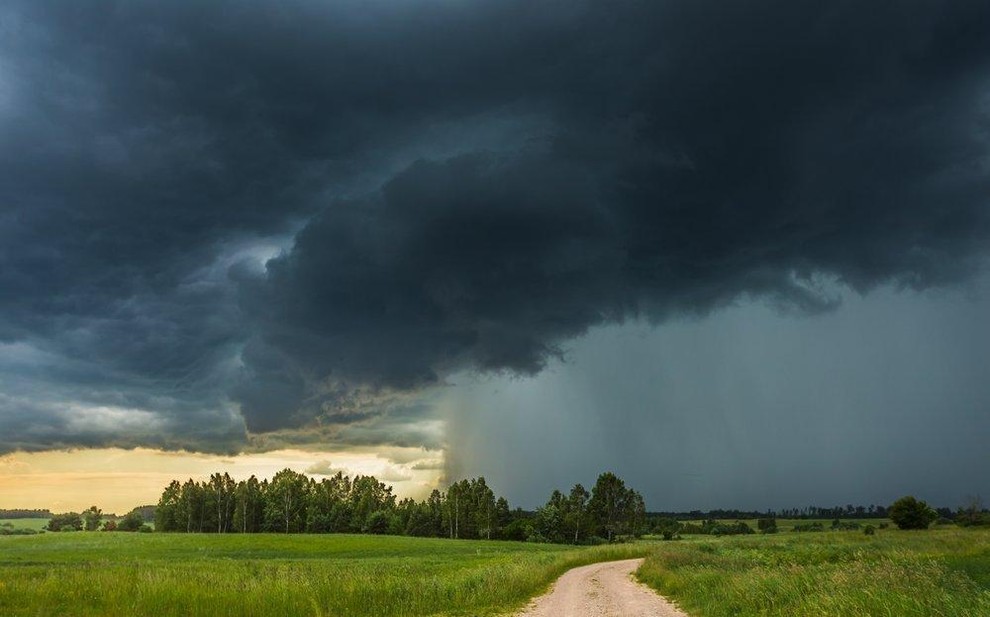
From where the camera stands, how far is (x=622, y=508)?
553ft

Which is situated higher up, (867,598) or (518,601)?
(867,598)

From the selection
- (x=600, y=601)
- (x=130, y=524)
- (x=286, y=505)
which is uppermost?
(x=600, y=601)

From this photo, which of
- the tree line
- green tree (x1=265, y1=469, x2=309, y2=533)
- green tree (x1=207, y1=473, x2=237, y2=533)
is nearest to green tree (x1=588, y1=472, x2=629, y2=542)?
the tree line

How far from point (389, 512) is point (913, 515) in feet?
426

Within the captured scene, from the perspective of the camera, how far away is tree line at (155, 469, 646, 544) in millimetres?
160750

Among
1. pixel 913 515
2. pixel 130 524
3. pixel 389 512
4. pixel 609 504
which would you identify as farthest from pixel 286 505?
pixel 913 515

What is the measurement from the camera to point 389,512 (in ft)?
575

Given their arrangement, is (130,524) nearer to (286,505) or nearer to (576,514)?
(286,505)

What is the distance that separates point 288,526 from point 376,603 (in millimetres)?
166708

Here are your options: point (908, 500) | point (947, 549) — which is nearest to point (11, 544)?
point (947, 549)

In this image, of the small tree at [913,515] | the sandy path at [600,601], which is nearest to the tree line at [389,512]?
the small tree at [913,515]

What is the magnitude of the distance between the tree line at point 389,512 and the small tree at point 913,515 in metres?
62.8

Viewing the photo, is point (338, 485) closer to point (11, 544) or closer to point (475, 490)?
point (475, 490)

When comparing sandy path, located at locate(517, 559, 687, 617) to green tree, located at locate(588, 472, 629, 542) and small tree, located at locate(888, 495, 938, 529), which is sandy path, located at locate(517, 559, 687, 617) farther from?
green tree, located at locate(588, 472, 629, 542)
